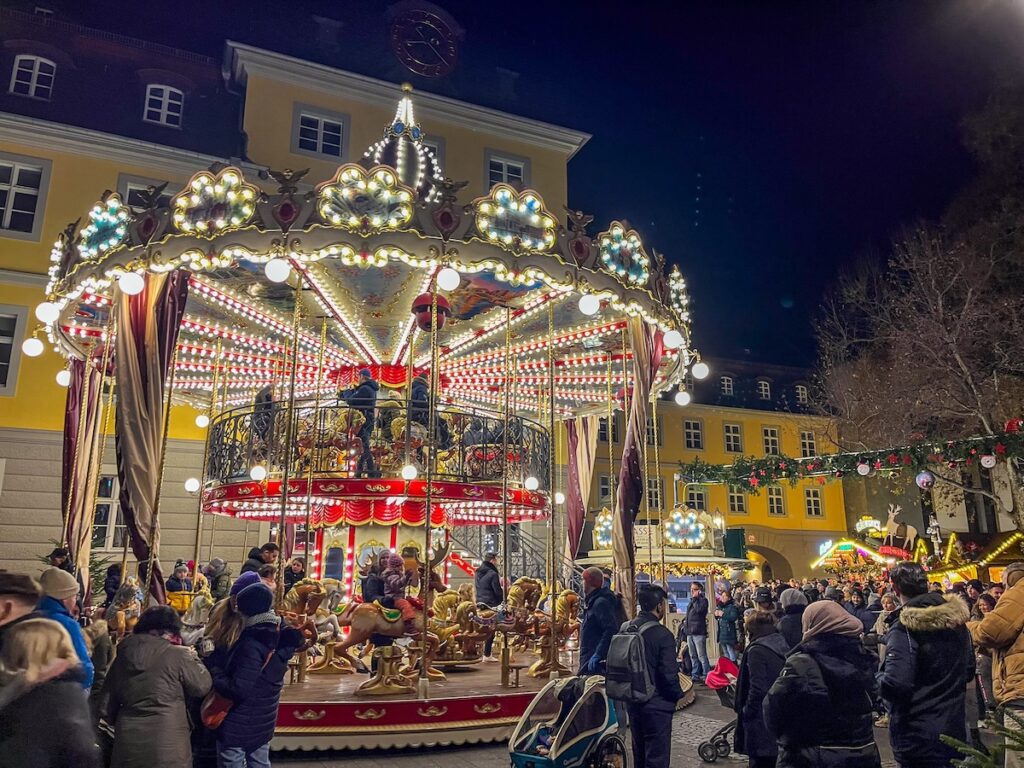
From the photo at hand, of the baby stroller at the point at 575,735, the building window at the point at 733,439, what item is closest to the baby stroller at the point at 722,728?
the baby stroller at the point at 575,735

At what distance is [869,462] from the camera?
703 inches

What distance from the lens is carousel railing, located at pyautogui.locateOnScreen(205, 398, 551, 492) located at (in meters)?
12.2

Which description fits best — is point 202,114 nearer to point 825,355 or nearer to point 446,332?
point 446,332

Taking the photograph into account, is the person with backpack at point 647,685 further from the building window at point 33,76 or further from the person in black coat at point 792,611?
the building window at point 33,76

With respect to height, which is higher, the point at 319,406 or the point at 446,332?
the point at 446,332

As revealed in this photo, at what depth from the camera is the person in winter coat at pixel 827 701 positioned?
3.75 m

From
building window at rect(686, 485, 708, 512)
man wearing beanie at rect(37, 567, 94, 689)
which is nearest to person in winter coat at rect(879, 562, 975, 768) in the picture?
man wearing beanie at rect(37, 567, 94, 689)

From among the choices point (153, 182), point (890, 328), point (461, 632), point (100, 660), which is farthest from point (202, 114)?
point (890, 328)

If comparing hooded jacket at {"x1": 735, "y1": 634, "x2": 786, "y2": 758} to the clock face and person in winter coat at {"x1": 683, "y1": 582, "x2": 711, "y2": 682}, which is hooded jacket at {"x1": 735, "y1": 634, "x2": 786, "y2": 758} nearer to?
person in winter coat at {"x1": 683, "y1": 582, "x2": 711, "y2": 682}

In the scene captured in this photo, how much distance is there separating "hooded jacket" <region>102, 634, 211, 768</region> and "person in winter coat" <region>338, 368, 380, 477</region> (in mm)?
8108

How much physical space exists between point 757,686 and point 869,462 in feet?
48.4

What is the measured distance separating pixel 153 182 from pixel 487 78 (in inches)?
419

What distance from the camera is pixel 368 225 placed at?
8438 millimetres

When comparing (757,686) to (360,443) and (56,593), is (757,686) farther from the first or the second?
(360,443)
